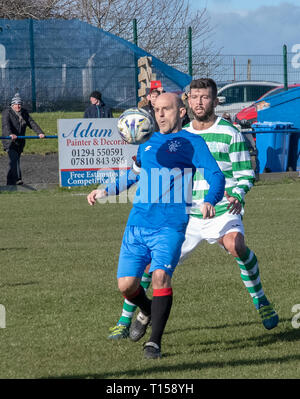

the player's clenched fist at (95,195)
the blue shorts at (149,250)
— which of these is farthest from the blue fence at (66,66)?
the blue shorts at (149,250)

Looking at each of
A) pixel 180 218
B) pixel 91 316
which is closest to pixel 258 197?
pixel 91 316

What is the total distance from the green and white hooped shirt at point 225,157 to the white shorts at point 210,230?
7 centimetres

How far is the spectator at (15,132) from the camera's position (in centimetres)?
1811

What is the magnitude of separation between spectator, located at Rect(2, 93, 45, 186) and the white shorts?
1172cm

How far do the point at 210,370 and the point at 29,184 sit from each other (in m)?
13.6

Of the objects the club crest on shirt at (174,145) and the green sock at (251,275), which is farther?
the green sock at (251,275)

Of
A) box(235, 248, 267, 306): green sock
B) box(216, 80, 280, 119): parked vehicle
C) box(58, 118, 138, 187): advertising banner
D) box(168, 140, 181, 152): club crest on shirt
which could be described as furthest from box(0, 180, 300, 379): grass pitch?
box(216, 80, 280, 119): parked vehicle

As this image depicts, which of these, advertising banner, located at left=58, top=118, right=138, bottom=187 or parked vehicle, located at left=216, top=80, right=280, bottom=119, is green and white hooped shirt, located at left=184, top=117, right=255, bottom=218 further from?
parked vehicle, located at left=216, top=80, right=280, bottom=119

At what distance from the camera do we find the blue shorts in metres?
5.81

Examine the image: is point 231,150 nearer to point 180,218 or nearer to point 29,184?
point 180,218

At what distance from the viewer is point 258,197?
16.9 meters

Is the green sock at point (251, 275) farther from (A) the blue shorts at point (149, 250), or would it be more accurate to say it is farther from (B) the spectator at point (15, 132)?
(B) the spectator at point (15, 132)
